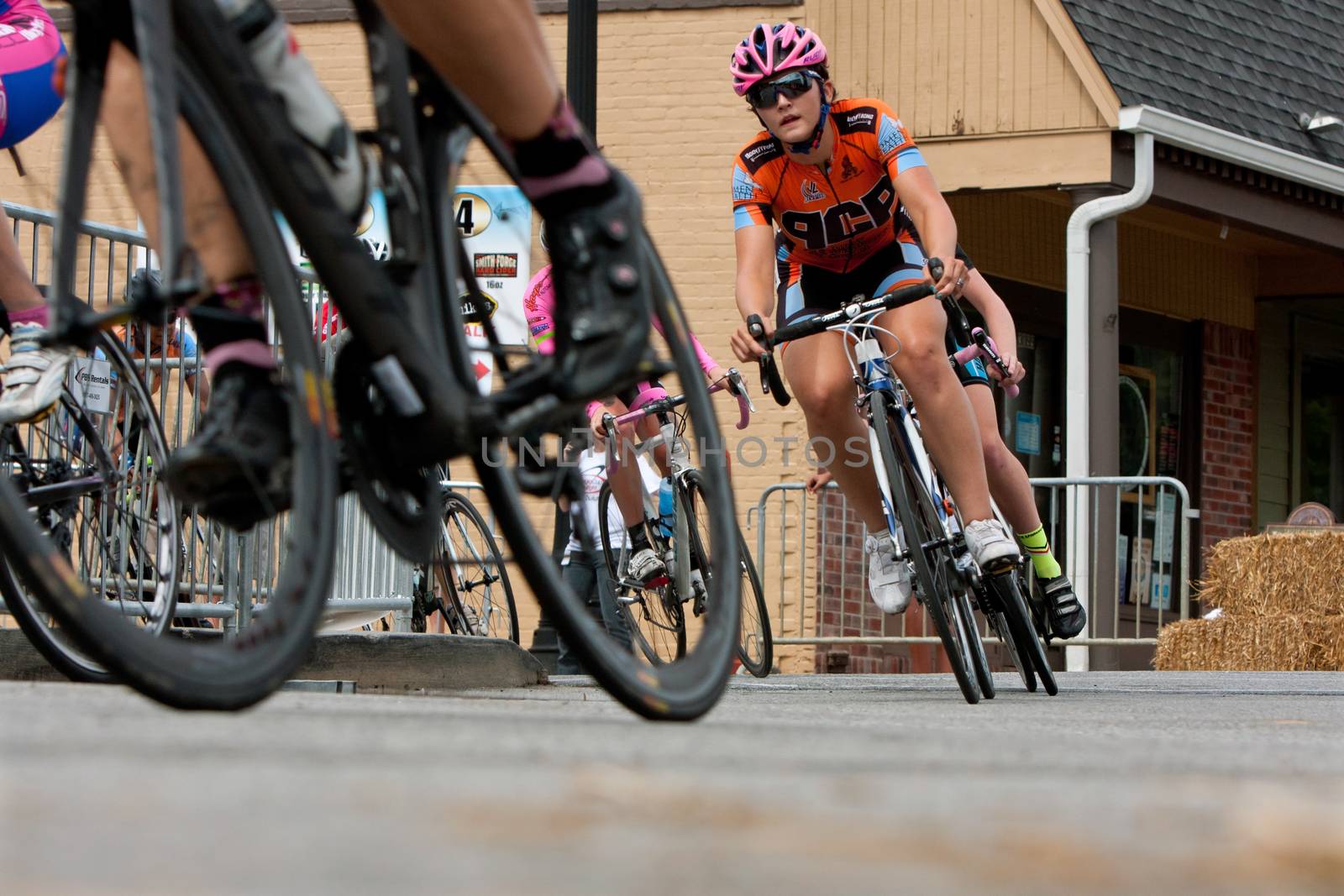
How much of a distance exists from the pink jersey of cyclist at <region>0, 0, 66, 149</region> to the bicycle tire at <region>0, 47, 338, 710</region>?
2989 mm

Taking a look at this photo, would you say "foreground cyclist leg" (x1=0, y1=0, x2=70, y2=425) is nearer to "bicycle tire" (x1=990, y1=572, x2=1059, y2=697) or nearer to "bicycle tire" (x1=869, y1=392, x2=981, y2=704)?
"bicycle tire" (x1=869, y1=392, x2=981, y2=704)

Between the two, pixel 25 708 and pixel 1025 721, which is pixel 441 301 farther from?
pixel 1025 721

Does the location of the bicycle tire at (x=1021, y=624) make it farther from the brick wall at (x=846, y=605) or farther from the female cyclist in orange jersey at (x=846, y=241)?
the brick wall at (x=846, y=605)

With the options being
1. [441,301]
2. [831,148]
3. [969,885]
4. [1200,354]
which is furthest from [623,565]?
[1200,354]

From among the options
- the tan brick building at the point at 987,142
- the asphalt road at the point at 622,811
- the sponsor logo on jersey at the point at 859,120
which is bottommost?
the asphalt road at the point at 622,811

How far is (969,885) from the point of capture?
1.09 m

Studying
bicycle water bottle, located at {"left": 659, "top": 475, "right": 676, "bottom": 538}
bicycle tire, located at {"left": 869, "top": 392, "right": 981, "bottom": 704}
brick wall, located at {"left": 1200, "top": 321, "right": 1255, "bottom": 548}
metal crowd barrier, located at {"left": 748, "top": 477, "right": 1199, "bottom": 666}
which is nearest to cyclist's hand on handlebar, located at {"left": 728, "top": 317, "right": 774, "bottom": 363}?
bicycle tire, located at {"left": 869, "top": 392, "right": 981, "bottom": 704}

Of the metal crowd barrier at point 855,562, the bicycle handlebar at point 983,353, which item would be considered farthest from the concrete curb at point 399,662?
the metal crowd barrier at point 855,562

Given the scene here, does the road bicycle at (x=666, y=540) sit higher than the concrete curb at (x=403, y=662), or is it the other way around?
the road bicycle at (x=666, y=540)

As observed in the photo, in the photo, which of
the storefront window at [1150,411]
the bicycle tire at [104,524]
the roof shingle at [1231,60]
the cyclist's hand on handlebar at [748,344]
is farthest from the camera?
the storefront window at [1150,411]

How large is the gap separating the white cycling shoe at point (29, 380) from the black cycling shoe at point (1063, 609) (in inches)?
137

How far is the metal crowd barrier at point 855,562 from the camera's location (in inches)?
483

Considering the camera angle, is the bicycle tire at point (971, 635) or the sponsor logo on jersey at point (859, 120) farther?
the sponsor logo on jersey at point (859, 120)

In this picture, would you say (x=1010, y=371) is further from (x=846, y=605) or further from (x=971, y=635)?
(x=846, y=605)
